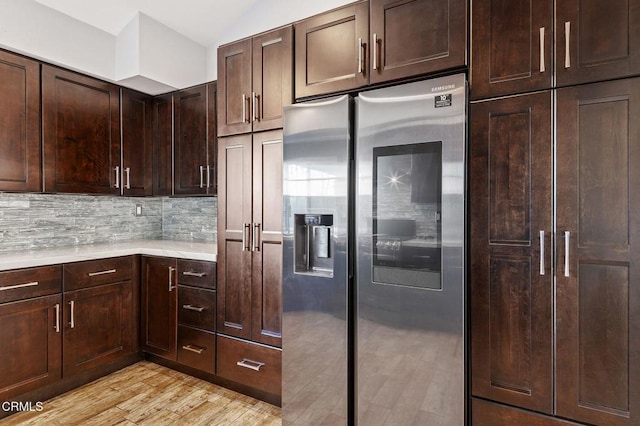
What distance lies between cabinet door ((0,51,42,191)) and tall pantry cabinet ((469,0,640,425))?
2936mm

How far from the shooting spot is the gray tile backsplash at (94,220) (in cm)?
285

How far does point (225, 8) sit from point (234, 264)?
2.09 m

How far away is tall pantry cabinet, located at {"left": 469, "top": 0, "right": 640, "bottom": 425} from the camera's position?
1.46 m

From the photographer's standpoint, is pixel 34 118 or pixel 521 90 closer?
pixel 521 90

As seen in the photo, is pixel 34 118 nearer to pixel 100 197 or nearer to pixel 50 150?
pixel 50 150

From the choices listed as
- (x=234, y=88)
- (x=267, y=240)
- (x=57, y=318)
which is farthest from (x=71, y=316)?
(x=234, y=88)

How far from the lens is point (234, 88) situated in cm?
256

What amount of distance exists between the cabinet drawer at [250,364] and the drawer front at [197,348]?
81 mm

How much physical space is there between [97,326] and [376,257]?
2262mm

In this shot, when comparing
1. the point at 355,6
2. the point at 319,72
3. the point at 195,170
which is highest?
the point at 355,6

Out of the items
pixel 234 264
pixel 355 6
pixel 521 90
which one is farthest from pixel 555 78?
pixel 234 264

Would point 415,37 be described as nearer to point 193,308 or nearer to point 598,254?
point 598,254

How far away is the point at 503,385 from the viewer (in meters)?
1.68

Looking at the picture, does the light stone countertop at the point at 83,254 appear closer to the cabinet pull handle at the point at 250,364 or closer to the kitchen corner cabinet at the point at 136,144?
the kitchen corner cabinet at the point at 136,144
